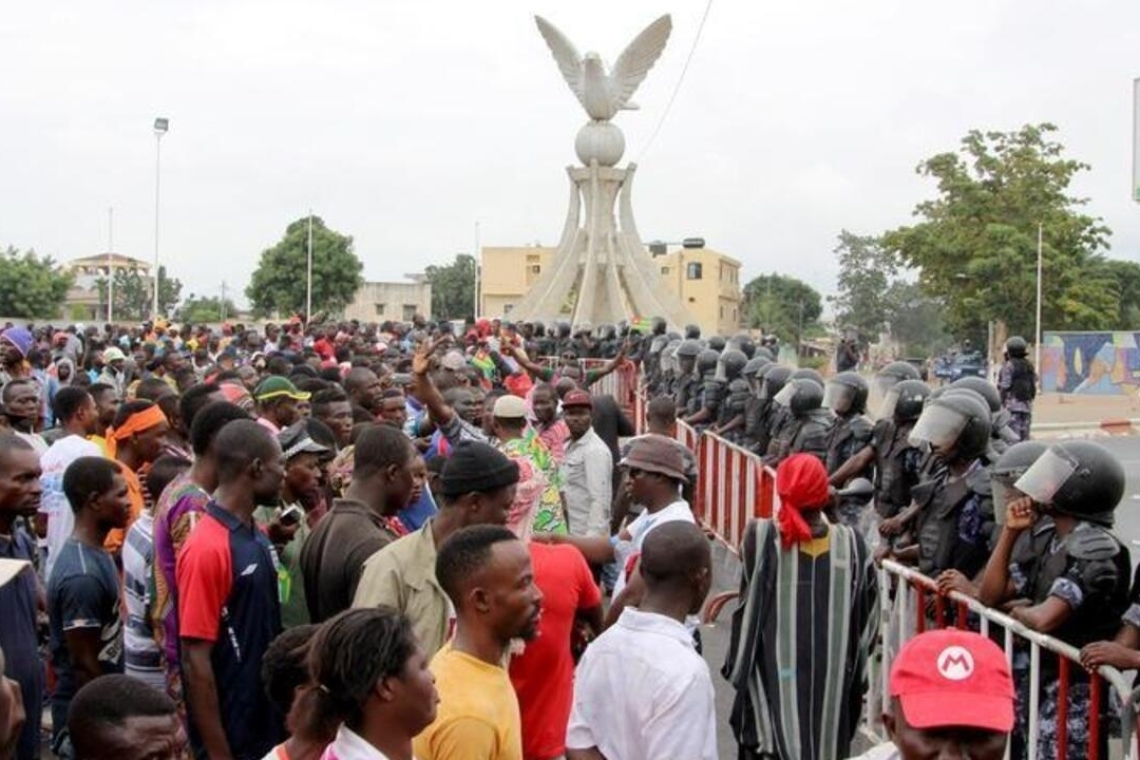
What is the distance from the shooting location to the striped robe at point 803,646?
5.32m

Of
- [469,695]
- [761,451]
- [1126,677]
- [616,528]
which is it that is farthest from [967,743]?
[761,451]

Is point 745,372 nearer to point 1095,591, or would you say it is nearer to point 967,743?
point 1095,591

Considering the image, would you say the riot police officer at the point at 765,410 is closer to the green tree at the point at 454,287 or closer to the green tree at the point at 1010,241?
the green tree at the point at 1010,241

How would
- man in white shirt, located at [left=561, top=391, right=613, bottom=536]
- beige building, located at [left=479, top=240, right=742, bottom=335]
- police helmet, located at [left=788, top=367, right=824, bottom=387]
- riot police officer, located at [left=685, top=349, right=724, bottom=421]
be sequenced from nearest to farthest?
man in white shirt, located at [left=561, top=391, right=613, bottom=536], police helmet, located at [left=788, top=367, right=824, bottom=387], riot police officer, located at [left=685, top=349, right=724, bottom=421], beige building, located at [left=479, top=240, right=742, bottom=335]

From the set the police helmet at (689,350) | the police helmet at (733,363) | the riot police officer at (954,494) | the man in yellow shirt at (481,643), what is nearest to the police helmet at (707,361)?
the police helmet at (733,363)

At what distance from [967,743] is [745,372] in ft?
37.8

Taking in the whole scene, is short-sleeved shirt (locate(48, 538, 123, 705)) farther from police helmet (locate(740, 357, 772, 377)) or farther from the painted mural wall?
the painted mural wall

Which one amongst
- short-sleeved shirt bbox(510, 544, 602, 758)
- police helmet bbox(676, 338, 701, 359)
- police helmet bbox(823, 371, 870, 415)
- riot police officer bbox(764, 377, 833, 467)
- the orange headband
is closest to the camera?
short-sleeved shirt bbox(510, 544, 602, 758)

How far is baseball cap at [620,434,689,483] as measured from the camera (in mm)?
5703

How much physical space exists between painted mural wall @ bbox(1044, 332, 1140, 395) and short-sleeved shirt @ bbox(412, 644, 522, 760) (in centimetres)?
3450

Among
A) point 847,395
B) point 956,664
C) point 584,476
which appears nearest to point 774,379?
point 847,395

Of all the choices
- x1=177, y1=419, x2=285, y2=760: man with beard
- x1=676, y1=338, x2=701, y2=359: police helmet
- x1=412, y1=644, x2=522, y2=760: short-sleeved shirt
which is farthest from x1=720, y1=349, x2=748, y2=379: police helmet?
x1=412, y1=644, x2=522, y2=760: short-sleeved shirt

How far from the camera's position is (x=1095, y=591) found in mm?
5039

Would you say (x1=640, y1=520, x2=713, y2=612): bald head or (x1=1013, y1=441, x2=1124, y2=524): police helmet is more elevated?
(x1=1013, y1=441, x2=1124, y2=524): police helmet
